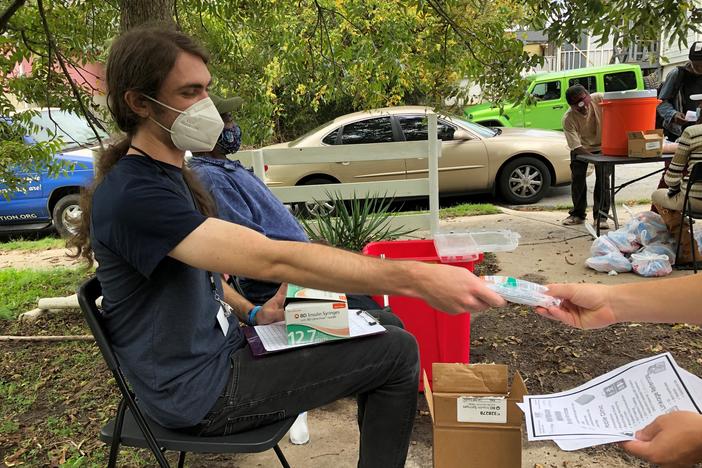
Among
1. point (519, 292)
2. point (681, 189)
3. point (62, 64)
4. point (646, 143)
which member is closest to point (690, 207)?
point (681, 189)

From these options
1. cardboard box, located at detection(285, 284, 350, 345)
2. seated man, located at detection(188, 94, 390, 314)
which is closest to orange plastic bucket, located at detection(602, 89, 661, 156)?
seated man, located at detection(188, 94, 390, 314)

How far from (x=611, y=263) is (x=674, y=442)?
3540 millimetres

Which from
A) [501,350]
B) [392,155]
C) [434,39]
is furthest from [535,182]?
[501,350]

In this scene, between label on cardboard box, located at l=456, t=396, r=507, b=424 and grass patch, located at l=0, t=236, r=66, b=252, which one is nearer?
label on cardboard box, located at l=456, t=396, r=507, b=424

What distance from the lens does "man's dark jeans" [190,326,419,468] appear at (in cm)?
154

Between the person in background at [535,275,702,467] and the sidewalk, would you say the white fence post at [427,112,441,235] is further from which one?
the person in background at [535,275,702,467]

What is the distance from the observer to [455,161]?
310 inches

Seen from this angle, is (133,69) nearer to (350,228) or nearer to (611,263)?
(350,228)

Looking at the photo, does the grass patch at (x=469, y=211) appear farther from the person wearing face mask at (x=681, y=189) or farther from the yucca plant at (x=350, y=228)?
the person wearing face mask at (x=681, y=189)

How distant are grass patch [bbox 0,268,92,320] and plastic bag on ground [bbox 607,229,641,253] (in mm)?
4615

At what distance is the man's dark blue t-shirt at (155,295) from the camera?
4.41 ft

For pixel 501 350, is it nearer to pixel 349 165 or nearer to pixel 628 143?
pixel 628 143

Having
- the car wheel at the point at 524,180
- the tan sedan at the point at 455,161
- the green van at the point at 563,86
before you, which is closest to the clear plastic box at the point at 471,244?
the tan sedan at the point at 455,161

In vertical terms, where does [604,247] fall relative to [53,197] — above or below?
below
